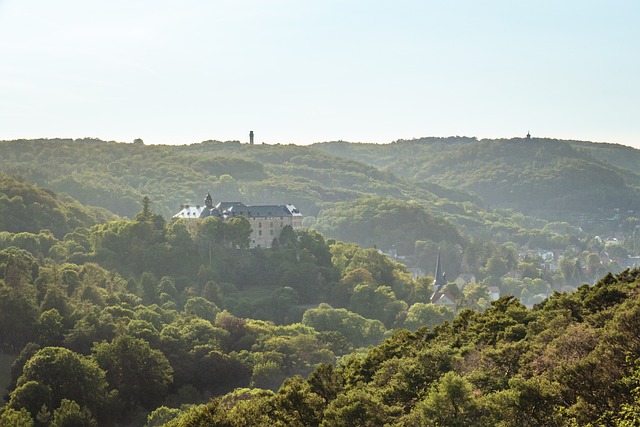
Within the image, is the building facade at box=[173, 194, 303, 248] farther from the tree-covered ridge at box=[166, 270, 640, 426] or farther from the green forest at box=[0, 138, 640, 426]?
the tree-covered ridge at box=[166, 270, 640, 426]

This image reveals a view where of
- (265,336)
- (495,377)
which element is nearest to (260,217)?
(265,336)

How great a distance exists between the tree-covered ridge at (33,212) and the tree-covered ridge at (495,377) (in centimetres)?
8654

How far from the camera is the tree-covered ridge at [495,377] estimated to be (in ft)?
132

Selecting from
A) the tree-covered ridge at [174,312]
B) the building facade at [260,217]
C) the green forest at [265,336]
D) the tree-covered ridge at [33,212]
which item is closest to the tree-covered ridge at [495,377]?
the green forest at [265,336]

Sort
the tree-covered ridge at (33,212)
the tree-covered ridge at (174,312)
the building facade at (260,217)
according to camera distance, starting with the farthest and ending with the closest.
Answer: the tree-covered ridge at (33,212)
the building facade at (260,217)
the tree-covered ridge at (174,312)

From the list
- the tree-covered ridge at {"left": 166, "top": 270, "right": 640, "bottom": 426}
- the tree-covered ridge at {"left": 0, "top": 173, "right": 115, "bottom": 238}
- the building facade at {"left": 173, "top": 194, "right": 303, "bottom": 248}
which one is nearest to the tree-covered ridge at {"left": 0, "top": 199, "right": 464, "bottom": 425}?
the building facade at {"left": 173, "top": 194, "right": 303, "bottom": 248}

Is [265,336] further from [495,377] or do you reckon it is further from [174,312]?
[495,377]

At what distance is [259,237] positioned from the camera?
434 feet

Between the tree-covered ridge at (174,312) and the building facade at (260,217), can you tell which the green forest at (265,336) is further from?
the building facade at (260,217)

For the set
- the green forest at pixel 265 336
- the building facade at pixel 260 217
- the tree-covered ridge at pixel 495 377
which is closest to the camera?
the tree-covered ridge at pixel 495 377

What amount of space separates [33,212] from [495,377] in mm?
105762

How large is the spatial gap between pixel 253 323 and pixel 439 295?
46859 mm

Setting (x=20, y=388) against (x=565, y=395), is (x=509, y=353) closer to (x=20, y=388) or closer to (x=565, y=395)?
(x=565, y=395)

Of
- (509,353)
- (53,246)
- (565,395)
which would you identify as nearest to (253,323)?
(53,246)
